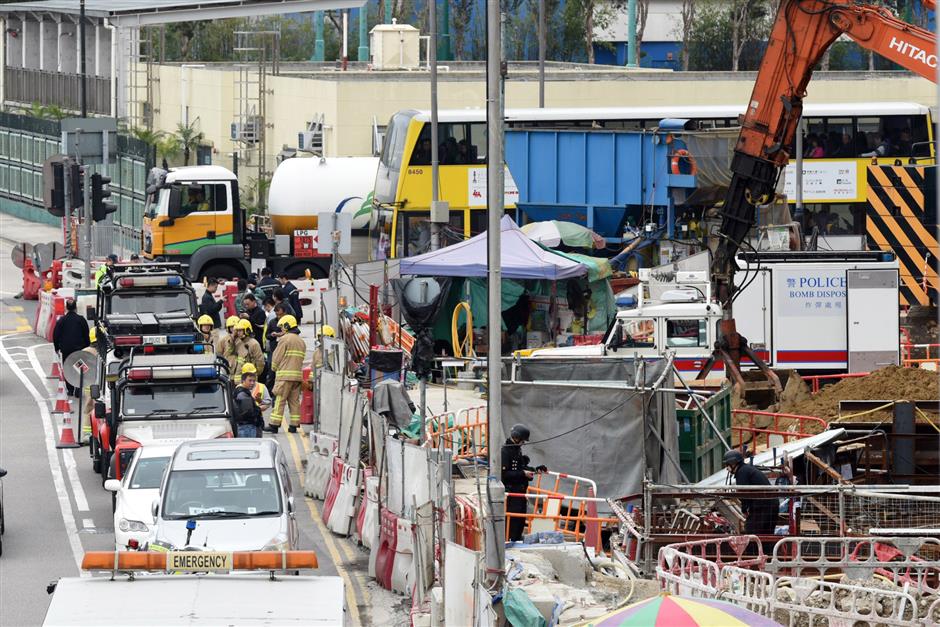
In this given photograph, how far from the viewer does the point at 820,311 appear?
26859 millimetres

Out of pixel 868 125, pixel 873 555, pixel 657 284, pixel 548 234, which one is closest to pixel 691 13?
pixel 868 125

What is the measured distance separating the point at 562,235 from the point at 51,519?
15.1 meters

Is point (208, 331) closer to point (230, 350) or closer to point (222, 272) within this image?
point (230, 350)

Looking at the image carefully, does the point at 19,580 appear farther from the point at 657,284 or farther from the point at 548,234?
the point at 548,234

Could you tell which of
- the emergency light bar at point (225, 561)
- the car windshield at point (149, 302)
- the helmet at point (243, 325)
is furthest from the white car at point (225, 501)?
the car windshield at point (149, 302)

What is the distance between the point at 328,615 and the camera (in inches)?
402

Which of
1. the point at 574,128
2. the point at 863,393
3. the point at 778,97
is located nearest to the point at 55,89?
the point at 574,128

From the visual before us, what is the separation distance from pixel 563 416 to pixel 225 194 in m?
22.0

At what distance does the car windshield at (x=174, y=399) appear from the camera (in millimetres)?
21250

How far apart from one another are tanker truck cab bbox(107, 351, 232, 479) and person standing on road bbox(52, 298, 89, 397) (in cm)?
755

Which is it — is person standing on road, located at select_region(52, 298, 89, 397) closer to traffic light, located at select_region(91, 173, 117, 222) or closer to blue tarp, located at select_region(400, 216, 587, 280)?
blue tarp, located at select_region(400, 216, 587, 280)

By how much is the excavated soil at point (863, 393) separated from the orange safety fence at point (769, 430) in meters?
0.07

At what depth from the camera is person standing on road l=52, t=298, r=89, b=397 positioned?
A: 2902 cm

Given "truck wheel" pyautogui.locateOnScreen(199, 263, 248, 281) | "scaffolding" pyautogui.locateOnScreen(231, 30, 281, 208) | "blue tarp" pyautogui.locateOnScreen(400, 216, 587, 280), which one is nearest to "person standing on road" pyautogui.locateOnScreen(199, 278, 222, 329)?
"blue tarp" pyautogui.locateOnScreen(400, 216, 587, 280)
